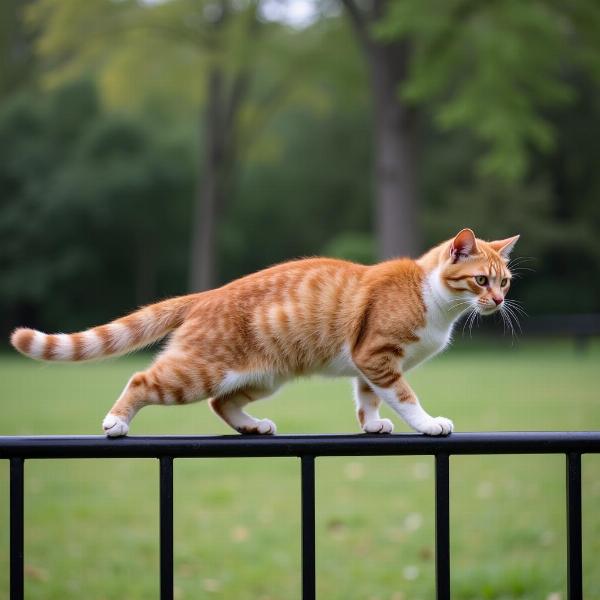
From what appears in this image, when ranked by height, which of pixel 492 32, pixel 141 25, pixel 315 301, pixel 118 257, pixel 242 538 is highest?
pixel 141 25

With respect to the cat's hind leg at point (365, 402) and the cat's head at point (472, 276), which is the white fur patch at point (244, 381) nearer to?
the cat's hind leg at point (365, 402)

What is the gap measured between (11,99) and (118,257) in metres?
6.03

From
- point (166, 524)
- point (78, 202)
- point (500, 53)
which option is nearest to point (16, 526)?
point (166, 524)

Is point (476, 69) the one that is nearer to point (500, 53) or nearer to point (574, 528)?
point (500, 53)

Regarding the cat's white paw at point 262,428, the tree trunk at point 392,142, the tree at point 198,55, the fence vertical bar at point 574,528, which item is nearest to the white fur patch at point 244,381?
the cat's white paw at point 262,428

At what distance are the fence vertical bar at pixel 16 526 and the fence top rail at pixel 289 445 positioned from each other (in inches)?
1.3

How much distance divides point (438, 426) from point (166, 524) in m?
0.91

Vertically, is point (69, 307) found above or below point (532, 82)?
below

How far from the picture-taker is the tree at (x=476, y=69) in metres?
14.9

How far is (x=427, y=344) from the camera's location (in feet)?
9.18

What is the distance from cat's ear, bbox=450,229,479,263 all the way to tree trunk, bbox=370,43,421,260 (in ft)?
46.8

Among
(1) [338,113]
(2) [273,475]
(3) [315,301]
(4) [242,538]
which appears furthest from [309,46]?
(3) [315,301]

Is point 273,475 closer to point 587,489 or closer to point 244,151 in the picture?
point 587,489

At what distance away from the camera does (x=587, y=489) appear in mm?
6535
